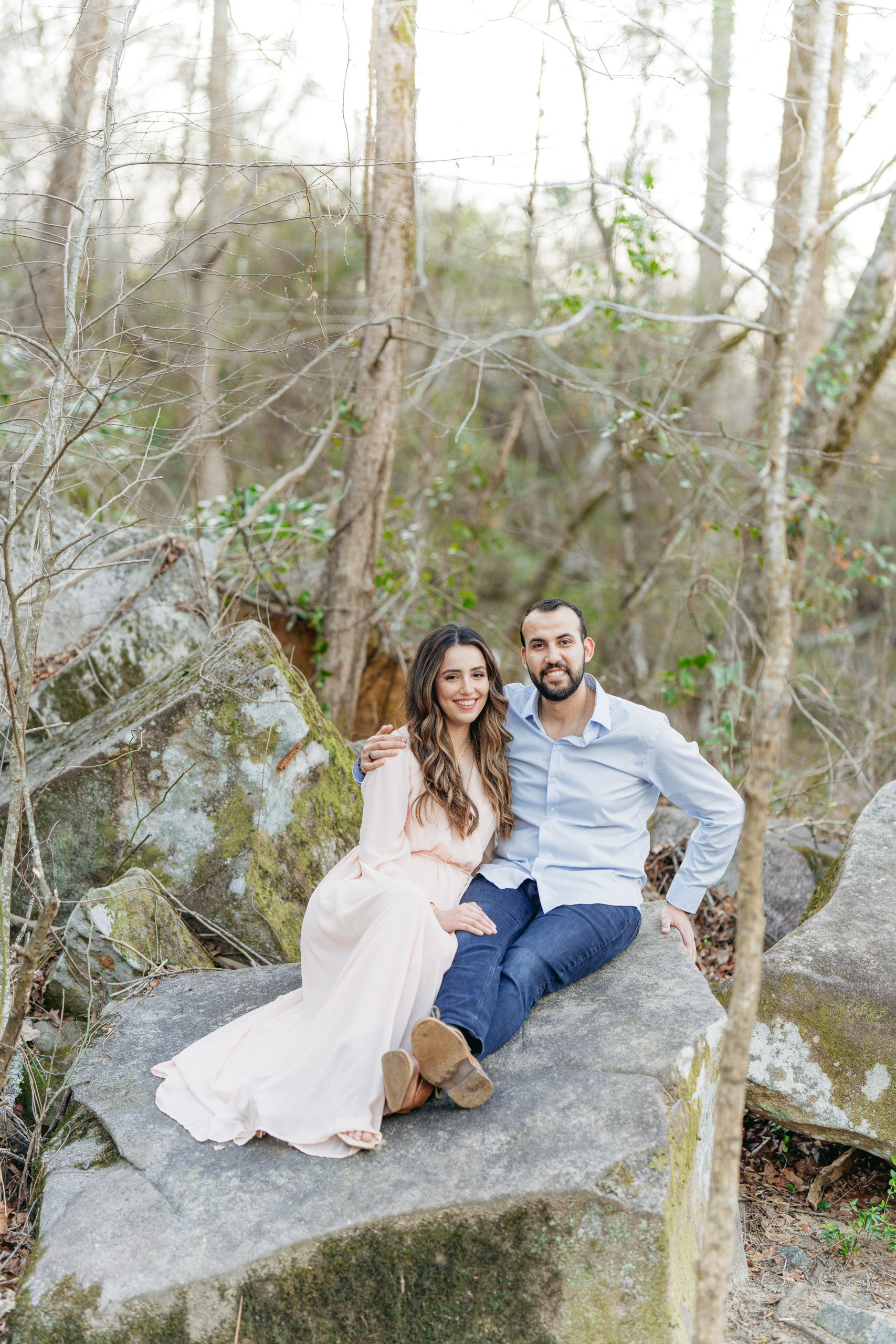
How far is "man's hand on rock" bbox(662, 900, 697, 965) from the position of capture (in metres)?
3.49

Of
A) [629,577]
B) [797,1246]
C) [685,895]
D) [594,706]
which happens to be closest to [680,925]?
[685,895]

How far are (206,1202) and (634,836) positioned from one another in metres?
1.82

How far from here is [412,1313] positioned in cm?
243

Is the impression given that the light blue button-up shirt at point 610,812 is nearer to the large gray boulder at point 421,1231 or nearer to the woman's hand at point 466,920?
the woman's hand at point 466,920

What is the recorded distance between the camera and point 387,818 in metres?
3.28

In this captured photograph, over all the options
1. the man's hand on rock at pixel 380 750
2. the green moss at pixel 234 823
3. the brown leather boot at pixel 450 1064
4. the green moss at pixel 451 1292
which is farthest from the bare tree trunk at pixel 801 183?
the green moss at pixel 451 1292

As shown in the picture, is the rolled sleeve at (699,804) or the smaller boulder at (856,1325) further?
the rolled sleeve at (699,804)

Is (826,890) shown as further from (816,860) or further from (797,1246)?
(797,1246)

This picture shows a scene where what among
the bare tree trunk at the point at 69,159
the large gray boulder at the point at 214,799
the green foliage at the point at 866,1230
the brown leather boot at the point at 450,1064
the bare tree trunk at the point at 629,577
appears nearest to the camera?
the brown leather boot at the point at 450,1064

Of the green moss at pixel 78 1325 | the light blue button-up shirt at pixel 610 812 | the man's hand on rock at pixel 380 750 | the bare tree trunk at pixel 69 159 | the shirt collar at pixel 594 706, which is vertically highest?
the bare tree trunk at pixel 69 159

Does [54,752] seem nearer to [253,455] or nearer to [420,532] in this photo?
[420,532]

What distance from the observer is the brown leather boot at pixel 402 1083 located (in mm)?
2633

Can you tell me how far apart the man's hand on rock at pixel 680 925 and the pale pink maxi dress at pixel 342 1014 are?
79 centimetres

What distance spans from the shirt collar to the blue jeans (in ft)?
1.97
